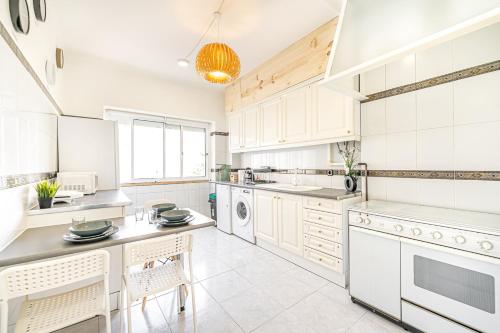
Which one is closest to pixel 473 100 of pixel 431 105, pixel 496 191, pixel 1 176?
pixel 431 105

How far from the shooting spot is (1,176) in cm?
104

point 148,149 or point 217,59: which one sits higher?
point 217,59

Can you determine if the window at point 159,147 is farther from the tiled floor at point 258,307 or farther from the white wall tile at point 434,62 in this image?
the white wall tile at point 434,62

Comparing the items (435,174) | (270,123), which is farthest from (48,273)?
(270,123)

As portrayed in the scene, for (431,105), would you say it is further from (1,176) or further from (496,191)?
(1,176)

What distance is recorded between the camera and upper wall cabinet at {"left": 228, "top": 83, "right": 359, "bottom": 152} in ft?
7.19

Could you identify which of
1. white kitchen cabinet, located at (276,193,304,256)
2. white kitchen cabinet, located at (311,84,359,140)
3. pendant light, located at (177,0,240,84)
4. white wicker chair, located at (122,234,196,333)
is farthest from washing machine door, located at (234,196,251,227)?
pendant light, located at (177,0,240,84)

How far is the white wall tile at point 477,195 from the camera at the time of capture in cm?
150

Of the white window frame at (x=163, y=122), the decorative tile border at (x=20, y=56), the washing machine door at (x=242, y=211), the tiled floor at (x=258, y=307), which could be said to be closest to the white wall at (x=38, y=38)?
the decorative tile border at (x=20, y=56)

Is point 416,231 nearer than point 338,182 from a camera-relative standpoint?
Yes

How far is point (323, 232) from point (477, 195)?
1234mm

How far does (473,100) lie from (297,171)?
1.90 meters

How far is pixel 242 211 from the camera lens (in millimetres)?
3273

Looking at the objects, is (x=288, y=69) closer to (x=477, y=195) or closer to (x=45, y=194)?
(x=477, y=195)
